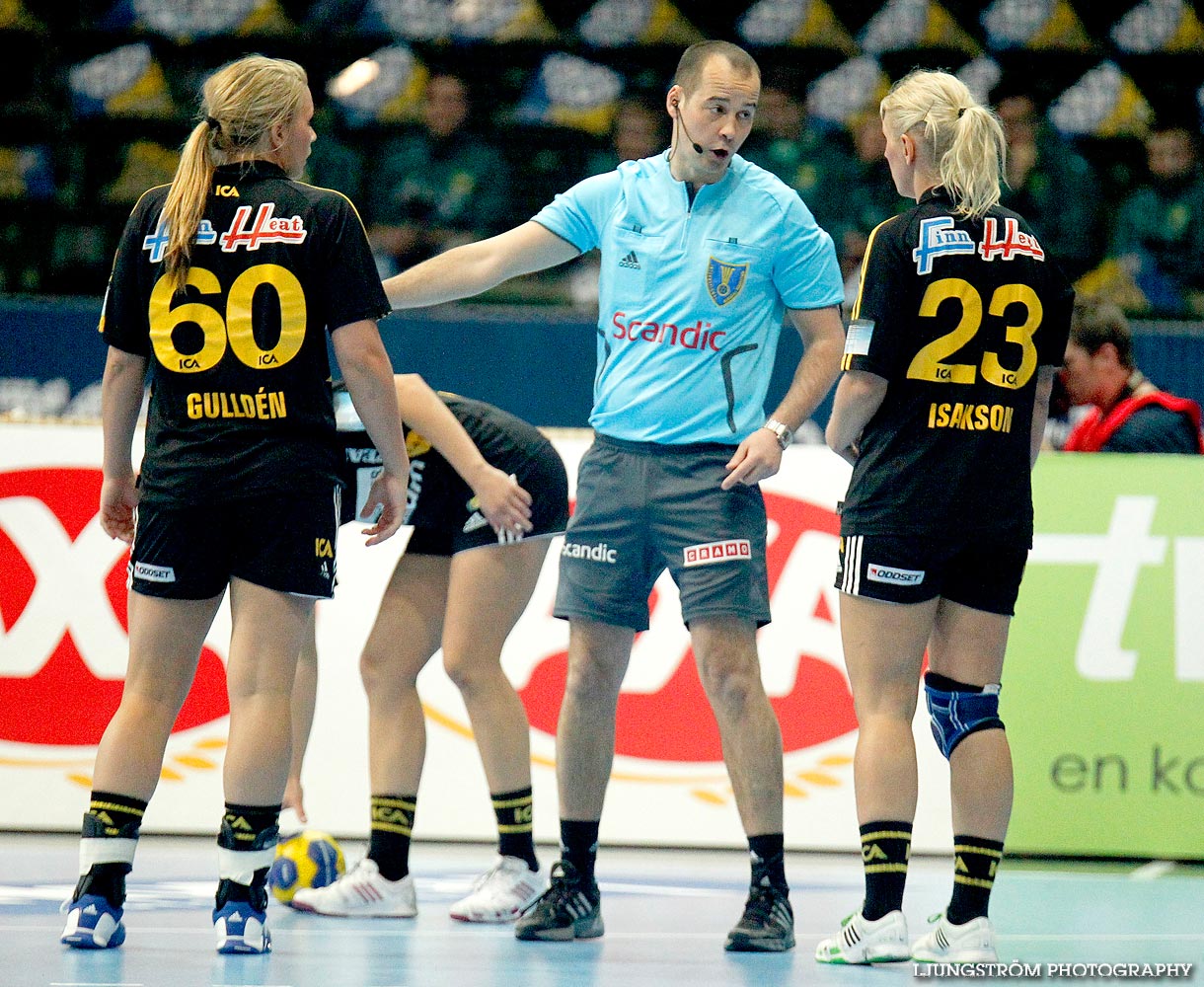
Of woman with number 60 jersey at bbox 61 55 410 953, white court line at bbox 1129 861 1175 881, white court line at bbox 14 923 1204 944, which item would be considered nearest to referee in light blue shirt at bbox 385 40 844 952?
white court line at bbox 14 923 1204 944

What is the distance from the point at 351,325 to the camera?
3.71 meters

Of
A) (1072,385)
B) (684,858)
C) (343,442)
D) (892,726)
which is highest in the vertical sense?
(1072,385)

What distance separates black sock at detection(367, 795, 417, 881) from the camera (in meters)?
4.34

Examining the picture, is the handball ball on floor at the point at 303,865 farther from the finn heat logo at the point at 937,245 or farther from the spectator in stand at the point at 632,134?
the spectator in stand at the point at 632,134

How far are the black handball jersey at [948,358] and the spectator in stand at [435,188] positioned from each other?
6.17 m

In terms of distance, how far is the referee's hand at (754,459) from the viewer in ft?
13.2

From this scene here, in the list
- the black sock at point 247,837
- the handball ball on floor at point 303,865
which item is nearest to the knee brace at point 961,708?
the black sock at point 247,837

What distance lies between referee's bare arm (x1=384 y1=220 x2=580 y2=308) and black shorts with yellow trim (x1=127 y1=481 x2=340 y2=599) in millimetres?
824

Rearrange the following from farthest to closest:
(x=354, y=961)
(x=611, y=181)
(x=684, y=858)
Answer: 1. (x=684, y=858)
2. (x=611, y=181)
3. (x=354, y=961)

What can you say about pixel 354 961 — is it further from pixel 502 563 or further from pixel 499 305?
pixel 499 305

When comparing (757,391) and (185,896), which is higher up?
(757,391)

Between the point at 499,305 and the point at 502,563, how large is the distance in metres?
4.80

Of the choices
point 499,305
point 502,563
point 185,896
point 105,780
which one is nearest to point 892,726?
point 502,563

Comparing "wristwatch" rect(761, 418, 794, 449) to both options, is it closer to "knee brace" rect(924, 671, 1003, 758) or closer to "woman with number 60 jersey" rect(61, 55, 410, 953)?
"knee brace" rect(924, 671, 1003, 758)
